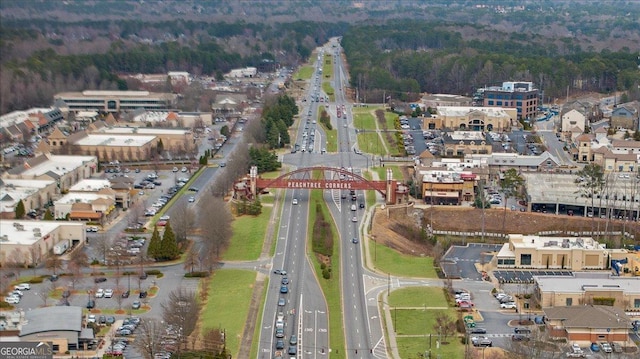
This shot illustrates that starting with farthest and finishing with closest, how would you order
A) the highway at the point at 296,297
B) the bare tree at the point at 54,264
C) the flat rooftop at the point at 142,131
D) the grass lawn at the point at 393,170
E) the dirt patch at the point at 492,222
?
1. the flat rooftop at the point at 142,131
2. the grass lawn at the point at 393,170
3. the dirt patch at the point at 492,222
4. the bare tree at the point at 54,264
5. the highway at the point at 296,297

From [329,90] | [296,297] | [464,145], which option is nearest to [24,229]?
[296,297]

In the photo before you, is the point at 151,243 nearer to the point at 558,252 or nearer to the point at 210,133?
the point at 558,252

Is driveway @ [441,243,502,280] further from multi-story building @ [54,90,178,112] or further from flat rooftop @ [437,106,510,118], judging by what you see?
multi-story building @ [54,90,178,112]

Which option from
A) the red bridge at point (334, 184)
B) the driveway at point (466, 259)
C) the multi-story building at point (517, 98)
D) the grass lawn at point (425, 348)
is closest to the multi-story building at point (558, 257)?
the driveway at point (466, 259)

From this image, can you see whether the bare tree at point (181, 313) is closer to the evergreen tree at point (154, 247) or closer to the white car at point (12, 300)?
the white car at point (12, 300)

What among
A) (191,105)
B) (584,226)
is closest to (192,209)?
(584,226)

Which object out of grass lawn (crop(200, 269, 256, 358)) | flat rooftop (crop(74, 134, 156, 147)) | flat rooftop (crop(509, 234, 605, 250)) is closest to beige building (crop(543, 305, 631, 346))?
flat rooftop (crop(509, 234, 605, 250))
